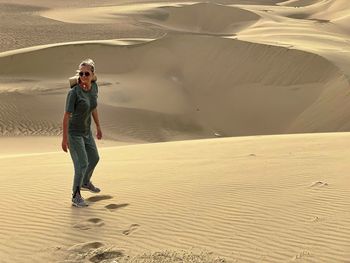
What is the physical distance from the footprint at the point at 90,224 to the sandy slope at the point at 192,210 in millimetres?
10

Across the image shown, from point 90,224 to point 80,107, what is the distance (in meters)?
1.23

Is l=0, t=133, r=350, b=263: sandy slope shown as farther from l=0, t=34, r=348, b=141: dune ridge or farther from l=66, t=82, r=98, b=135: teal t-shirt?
l=0, t=34, r=348, b=141: dune ridge

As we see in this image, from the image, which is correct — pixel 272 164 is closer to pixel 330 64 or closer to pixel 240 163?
pixel 240 163

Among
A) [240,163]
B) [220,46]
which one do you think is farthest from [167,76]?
[240,163]

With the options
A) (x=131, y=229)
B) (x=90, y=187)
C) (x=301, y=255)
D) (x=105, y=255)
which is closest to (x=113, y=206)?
(x=90, y=187)

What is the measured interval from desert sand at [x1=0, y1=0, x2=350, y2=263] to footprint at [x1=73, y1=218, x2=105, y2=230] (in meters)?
0.03

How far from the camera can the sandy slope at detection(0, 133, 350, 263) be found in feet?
16.0

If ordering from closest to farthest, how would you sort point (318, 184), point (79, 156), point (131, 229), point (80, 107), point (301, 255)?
1. point (301, 255)
2. point (131, 229)
3. point (80, 107)
4. point (79, 156)
5. point (318, 184)

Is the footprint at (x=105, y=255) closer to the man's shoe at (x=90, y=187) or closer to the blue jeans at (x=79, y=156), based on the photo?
the blue jeans at (x=79, y=156)

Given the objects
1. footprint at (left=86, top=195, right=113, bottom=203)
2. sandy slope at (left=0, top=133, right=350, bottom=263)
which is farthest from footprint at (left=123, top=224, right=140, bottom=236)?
footprint at (left=86, top=195, right=113, bottom=203)

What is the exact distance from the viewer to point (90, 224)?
18.3 feet

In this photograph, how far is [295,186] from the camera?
669 centimetres

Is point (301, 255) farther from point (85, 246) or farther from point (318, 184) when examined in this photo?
point (318, 184)

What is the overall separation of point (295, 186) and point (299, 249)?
203 centimetres
